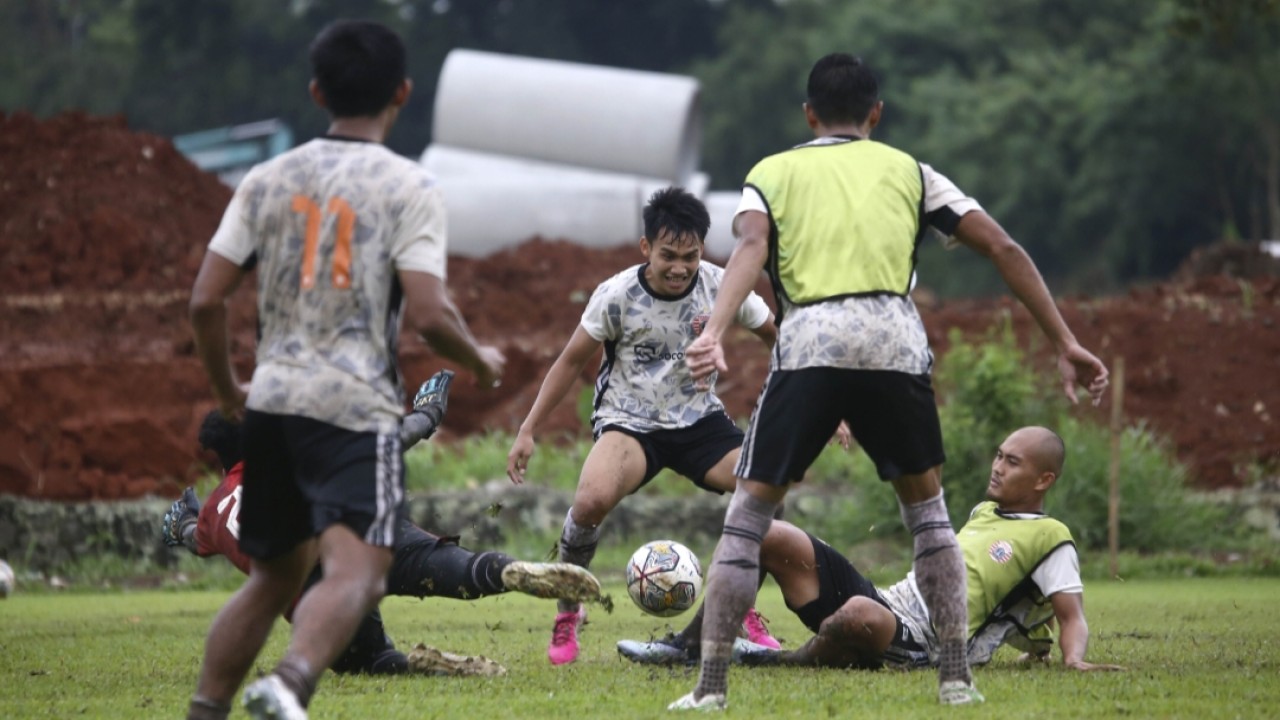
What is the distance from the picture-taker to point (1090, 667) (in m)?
6.80

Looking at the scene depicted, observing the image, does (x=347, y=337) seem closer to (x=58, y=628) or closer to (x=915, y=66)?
(x=58, y=628)

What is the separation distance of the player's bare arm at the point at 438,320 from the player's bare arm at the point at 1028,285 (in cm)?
171

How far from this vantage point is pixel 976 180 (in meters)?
46.8

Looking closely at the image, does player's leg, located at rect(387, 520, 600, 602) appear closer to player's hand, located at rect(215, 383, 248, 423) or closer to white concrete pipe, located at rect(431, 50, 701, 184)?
player's hand, located at rect(215, 383, 248, 423)

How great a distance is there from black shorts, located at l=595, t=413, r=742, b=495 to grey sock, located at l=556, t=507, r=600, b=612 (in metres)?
0.33

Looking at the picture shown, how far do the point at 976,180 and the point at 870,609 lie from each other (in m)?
41.0

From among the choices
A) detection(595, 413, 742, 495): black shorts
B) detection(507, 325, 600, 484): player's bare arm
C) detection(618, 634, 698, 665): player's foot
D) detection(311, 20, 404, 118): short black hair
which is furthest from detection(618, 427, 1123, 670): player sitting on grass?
detection(311, 20, 404, 118): short black hair

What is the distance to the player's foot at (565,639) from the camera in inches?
304

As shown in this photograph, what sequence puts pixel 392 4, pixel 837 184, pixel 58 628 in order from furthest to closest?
pixel 392 4
pixel 58 628
pixel 837 184

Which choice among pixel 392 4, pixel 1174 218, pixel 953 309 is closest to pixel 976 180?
pixel 1174 218

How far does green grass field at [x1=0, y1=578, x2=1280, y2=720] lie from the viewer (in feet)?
19.5

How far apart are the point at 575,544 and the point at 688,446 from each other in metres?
0.65

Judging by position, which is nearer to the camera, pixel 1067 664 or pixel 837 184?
pixel 837 184

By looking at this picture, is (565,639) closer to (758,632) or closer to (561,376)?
(758,632)
